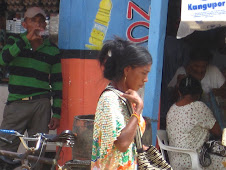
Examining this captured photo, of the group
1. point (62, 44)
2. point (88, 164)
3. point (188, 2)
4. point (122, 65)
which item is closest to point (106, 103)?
point (122, 65)

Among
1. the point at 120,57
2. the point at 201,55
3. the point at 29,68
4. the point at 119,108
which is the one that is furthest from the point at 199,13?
Result: the point at 29,68

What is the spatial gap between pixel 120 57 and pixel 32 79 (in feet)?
8.17

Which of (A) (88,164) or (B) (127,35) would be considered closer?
(A) (88,164)

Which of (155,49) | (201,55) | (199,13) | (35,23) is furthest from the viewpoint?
(201,55)

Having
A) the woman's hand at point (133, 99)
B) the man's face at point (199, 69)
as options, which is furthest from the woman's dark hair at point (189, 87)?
the woman's hand at point (133, 99)

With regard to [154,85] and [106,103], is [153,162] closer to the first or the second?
[106,103]

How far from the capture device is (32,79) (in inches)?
207

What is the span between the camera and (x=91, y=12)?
5.60 m

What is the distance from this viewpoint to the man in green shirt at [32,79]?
17.2ft

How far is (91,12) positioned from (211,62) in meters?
1.58

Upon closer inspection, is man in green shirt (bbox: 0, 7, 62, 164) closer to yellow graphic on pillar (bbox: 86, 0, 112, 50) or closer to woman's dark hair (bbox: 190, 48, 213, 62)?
yellow graphic on pillar (bbox: 86, 0, 112, 50)

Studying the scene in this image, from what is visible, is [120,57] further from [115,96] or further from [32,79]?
[32,79]

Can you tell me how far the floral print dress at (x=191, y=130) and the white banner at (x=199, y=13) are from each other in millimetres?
849

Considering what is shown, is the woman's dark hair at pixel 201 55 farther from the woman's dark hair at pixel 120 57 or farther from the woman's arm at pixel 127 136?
the woman's arm at pixel 127 136
